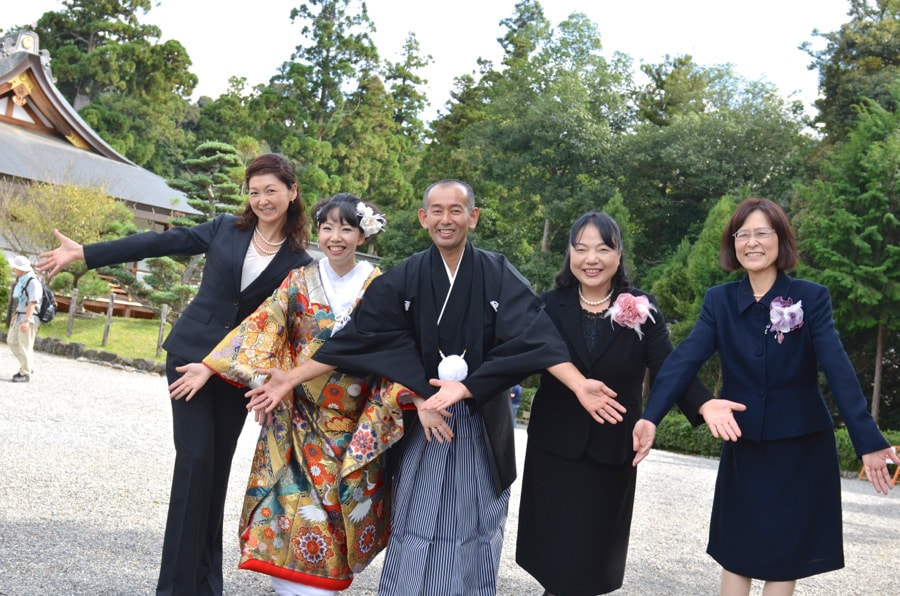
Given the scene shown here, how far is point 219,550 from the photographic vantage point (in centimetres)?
386

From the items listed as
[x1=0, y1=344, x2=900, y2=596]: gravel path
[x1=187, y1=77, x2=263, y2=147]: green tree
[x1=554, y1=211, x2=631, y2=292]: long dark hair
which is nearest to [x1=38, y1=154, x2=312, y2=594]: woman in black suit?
[x1=0, y1=344, x2=900, y2=596]: gravel path

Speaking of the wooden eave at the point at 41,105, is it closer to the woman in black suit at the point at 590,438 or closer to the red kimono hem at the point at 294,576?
the red kimono hem at the point at 294,576

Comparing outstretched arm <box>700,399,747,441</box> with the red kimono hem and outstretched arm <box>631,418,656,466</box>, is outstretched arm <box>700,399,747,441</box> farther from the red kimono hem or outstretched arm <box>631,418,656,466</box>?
the red kimono hem

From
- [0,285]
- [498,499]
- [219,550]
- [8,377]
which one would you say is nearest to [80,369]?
[8,377]

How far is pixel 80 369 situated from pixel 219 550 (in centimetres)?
1220

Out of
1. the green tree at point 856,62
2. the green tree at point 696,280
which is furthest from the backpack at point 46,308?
the green tree at point 856,62

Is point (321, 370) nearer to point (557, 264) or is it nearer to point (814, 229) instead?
point (814, 229)

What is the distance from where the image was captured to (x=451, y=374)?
10.9ft

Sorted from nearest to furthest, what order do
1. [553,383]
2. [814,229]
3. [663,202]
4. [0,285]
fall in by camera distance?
[553,383]
[814,229]
[0,285]
[663,202]

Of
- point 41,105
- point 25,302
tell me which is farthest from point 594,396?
point 41,105

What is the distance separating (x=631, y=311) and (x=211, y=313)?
1.89m

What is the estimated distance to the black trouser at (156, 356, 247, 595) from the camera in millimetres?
3557

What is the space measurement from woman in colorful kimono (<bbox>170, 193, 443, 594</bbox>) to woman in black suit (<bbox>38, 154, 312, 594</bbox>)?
16cm

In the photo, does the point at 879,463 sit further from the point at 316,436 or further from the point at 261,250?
the point at 261,250
